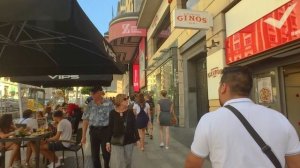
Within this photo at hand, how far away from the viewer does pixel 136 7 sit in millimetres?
36344

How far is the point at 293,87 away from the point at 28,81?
24.6 ft

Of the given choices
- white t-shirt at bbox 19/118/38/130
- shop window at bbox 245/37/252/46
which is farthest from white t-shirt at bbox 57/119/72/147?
shop window at bbox 245/37/252/46

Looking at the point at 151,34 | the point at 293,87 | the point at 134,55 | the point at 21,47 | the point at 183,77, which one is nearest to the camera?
the point at 21,47

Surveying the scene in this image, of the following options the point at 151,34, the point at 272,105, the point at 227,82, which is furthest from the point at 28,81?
the point at 151,34

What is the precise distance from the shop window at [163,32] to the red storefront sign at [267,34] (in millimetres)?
9273

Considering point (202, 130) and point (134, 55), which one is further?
point (134, 55)

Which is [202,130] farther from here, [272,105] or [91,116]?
[272,105]

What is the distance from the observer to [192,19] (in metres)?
9.69

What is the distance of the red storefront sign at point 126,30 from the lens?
27.6 meters

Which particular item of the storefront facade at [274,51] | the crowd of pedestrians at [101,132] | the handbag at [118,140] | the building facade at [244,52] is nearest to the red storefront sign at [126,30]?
the building facade at [244,52]

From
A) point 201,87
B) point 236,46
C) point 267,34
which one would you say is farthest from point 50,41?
point 201,87

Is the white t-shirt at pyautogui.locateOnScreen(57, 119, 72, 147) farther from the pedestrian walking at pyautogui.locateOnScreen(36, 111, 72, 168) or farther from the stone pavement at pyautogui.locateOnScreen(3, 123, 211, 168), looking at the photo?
the stone pavement at pyautogui.locateOnScreen(3, 123, 211, 168)

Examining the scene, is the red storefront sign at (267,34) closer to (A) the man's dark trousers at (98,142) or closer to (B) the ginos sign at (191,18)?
(B) the ginos sign at (191,18)

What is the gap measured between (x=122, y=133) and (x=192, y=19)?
5.02 meters
